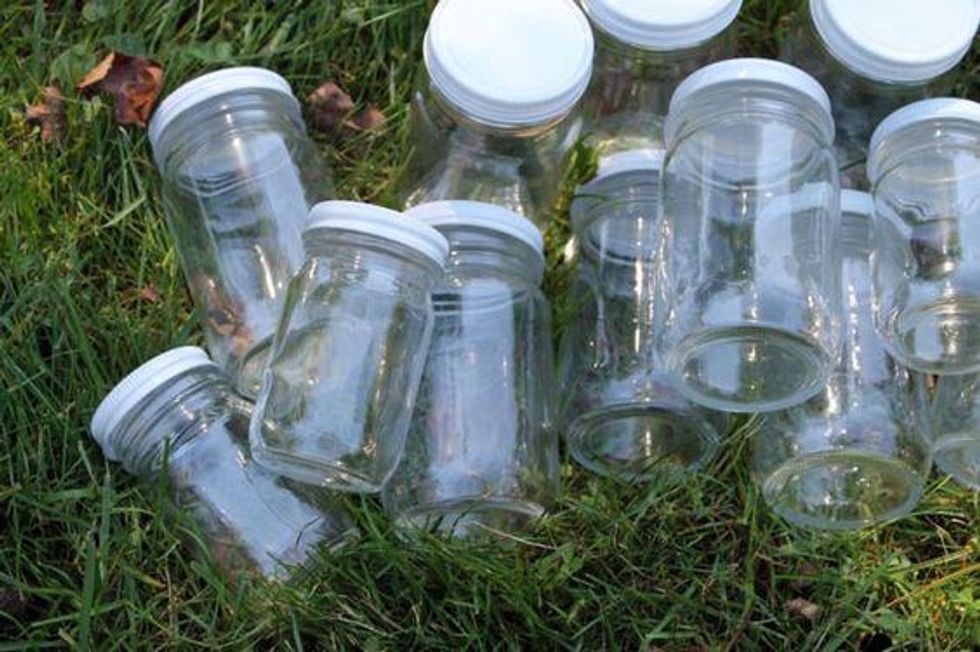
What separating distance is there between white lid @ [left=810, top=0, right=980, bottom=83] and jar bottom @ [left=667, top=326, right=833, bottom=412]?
1.33 feet

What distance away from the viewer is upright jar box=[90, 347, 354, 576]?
2248 mm

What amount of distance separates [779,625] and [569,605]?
28 cm

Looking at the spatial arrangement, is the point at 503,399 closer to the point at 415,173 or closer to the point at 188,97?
the point at 415,173

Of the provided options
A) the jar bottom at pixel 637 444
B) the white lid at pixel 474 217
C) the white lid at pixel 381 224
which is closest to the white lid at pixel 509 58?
the white lid at pixel 474 217

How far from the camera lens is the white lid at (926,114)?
2232 millimetres

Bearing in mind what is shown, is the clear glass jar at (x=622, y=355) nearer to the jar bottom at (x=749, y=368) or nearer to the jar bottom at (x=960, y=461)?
the jar bottom at (x=749, y=368)

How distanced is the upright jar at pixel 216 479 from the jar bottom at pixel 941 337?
0.78 metres

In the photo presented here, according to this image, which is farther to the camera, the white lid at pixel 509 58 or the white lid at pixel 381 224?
the white lid at pixel 509 58

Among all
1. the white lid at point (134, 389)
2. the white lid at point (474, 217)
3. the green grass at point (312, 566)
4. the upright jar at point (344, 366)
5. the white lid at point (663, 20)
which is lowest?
the green grass at point (312, 566)

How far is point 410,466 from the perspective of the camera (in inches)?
89.3

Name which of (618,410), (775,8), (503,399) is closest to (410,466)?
(503,399)

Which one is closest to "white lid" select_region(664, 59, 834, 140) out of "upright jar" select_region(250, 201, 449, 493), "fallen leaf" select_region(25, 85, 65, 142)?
"upright jar" select_region(250, 201, 449, 493)

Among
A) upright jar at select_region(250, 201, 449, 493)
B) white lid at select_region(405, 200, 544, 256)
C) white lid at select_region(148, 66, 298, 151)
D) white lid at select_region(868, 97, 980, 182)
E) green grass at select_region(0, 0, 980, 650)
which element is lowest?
green grass at select_region(0, 0, 980, 650)

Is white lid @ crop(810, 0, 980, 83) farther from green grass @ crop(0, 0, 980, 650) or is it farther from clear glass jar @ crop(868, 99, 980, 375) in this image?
green grass @ crop(0, 0, 980, 650)
